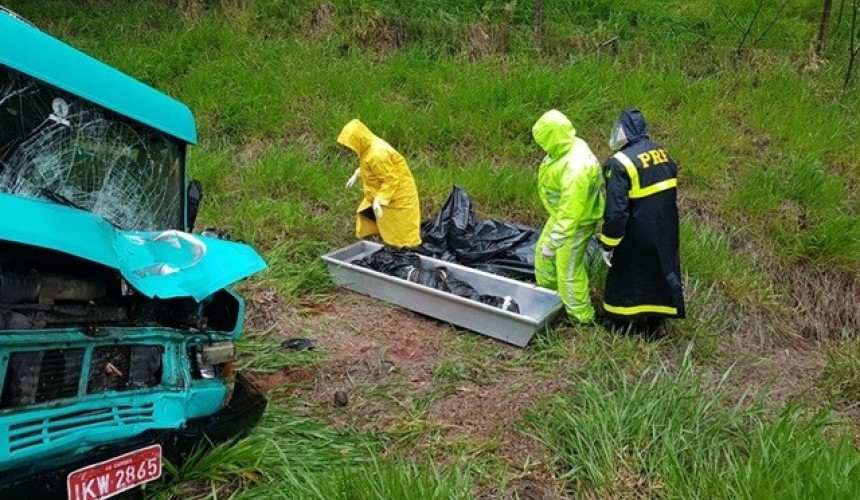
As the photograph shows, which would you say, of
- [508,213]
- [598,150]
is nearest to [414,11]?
[598,150]

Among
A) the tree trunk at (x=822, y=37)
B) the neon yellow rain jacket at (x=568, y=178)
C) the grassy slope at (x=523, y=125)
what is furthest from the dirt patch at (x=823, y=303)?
the tree trunk at (x=822, y=37)

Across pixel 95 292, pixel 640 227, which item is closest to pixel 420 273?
pixel 640 227

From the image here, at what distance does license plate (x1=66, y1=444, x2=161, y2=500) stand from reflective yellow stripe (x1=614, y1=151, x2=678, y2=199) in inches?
130

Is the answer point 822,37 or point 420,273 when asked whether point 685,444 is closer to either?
point 420,273

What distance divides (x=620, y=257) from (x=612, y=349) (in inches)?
25.3

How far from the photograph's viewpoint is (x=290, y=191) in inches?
278

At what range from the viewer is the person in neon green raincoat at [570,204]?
5043 mm

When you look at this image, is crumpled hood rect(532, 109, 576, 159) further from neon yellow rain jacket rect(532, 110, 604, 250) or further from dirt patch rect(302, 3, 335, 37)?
dirt patch rect(302, 3, 335, 37)

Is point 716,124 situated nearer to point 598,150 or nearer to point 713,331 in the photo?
point 598,150

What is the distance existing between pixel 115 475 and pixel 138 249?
841mm

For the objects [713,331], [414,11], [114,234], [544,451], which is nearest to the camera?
[114,234]

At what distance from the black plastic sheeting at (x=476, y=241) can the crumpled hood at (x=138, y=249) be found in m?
3.03

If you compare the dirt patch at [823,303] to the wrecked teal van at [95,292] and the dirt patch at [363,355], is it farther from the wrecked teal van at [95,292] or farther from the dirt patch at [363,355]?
the wrecked teal van at [95,292]

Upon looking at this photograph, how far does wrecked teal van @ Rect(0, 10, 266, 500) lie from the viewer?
2.42 m
